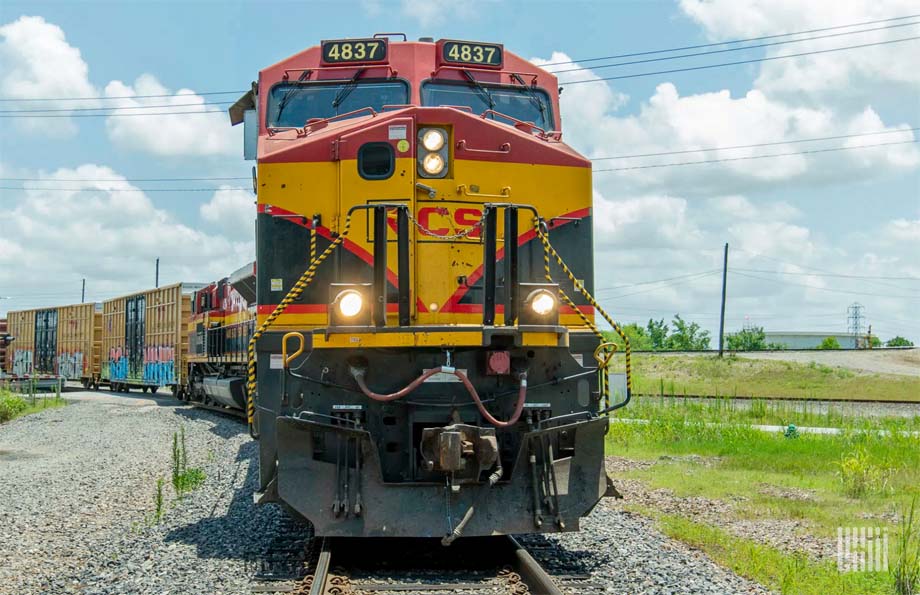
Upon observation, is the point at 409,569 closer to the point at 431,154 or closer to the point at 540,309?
the point at 540,309

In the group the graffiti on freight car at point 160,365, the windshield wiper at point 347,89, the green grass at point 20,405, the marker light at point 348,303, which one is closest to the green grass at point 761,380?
the graffiti on freight car at point 160,365

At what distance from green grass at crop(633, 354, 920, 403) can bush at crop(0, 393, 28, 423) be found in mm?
18814

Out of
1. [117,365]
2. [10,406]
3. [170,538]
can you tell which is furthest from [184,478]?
[117,365]

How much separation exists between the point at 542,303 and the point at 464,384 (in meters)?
0.83

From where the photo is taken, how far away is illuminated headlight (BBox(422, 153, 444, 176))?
6812 millimetres

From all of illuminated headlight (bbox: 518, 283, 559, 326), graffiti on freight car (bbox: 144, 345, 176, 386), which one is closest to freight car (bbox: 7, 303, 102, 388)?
graffiti on freight car (bbox: 144, 345, 176, 386)

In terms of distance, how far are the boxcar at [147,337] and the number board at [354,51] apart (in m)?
19.6

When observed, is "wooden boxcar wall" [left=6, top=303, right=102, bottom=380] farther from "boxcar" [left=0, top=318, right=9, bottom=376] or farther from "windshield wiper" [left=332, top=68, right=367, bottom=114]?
"windshield wiper" [left=332, top=68, right=367, bottom=114]

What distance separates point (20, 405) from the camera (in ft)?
78.8

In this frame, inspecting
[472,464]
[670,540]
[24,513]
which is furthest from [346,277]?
[24,513]

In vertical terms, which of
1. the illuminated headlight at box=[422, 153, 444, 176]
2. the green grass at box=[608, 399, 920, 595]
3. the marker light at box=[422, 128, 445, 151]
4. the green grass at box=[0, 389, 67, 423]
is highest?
the marker light at box=[422, 128, 445, 151]

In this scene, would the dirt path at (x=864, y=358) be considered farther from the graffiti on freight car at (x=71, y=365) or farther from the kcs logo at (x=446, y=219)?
the kcs logo at (x=446, y=219)

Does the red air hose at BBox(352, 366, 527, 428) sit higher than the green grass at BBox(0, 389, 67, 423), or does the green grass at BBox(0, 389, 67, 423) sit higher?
the red air hose at BBox(352, 366, 527, 428)

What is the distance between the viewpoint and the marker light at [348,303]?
6.09 meters
